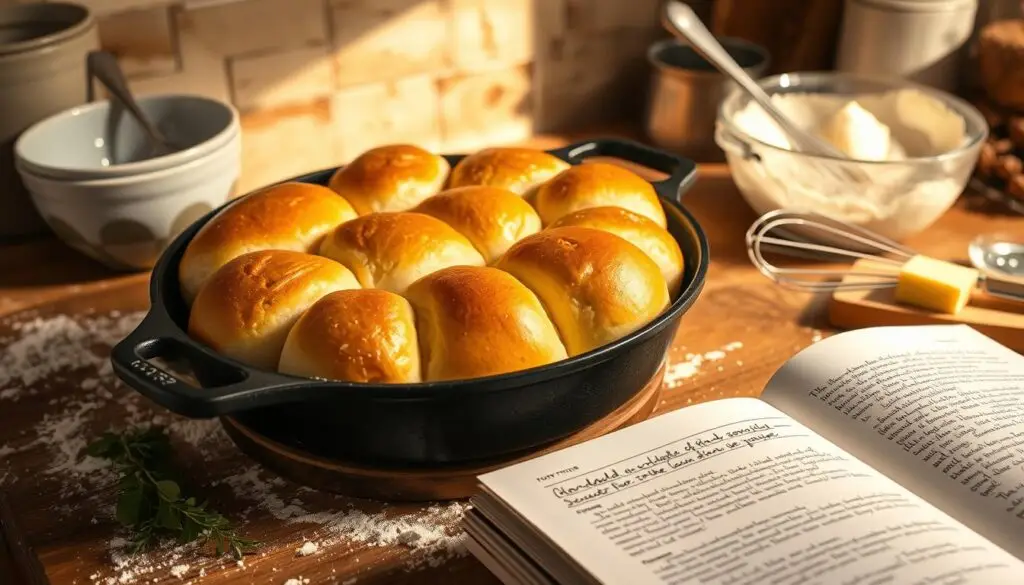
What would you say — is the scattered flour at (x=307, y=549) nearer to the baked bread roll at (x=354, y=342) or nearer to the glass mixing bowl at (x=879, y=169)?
the baked bread roll at (x=354, y=342)

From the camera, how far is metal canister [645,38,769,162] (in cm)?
144

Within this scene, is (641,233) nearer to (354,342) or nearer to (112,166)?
(354,342)

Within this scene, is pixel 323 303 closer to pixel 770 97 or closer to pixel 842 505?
pixel 842 505

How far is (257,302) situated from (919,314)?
64 cm

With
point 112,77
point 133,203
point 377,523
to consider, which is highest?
point 112,77

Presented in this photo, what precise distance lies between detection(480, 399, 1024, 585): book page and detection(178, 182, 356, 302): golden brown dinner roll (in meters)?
0.31

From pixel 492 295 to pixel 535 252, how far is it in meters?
0.07

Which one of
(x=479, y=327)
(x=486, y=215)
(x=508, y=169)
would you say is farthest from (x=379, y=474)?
(x=508, y=169)

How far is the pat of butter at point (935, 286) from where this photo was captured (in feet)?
3.51

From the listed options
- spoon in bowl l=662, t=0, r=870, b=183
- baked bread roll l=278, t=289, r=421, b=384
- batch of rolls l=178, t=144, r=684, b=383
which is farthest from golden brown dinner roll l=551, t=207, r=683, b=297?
spoon in bowl l=662, t=0, r=870, b=183

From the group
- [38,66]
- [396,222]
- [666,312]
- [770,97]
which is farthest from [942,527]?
[38,66]

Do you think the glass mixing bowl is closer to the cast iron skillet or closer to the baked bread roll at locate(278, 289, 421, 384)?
the cast iron skillet

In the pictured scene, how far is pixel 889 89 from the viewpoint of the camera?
135 cm

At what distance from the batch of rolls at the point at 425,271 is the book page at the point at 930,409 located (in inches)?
5.9
